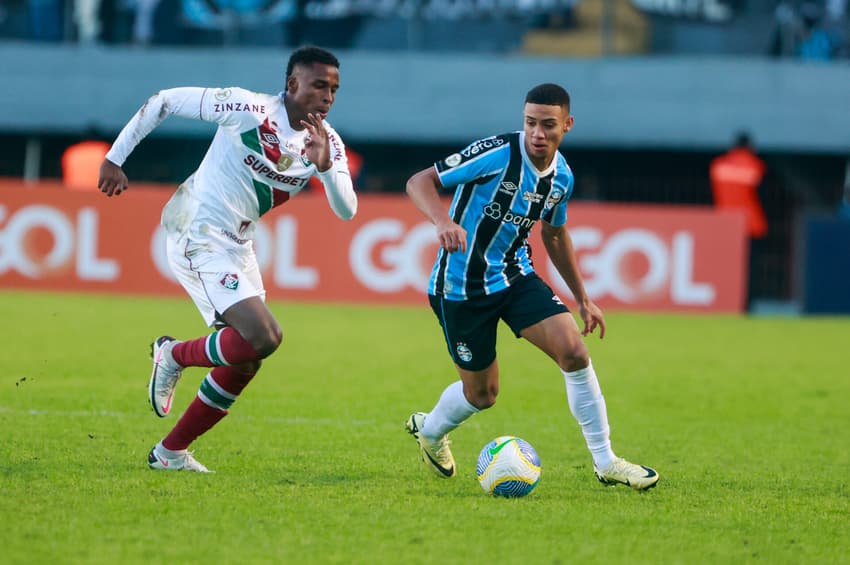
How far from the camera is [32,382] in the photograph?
31.3ft

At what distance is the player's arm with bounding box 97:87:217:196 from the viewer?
6277 mm

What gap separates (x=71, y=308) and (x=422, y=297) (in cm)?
441

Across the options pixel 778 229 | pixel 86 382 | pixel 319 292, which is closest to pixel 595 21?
pixel 778 229

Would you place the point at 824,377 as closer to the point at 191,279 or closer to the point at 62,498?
the point at 191,279

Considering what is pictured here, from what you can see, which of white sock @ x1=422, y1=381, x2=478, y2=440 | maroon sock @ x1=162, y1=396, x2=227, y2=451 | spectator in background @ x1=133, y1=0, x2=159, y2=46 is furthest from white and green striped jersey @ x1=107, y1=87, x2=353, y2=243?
spectator in background @ x1=133, y1=0, x2=159, y2=46

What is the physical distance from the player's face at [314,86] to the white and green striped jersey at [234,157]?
115mm

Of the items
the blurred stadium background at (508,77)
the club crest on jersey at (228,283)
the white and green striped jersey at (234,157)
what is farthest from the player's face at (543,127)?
the blurred stadium background at (508,77)

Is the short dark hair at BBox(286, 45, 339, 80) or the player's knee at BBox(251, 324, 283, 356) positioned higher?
the short dark hair at BBox(286, 45, 339, 80)

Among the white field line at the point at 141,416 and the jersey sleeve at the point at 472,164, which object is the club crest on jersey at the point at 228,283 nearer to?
the jersey sleeve at the point at 472,164

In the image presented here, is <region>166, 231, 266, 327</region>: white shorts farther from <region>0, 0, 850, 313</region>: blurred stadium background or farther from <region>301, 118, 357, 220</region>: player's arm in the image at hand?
<region>0, 0, 850, 313</region>: blurred stadium background

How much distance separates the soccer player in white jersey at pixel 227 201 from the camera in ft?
20.8

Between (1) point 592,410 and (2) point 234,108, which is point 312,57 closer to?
(2) point 234,108

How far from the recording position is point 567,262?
682 centimetres

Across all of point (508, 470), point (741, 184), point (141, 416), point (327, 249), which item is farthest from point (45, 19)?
point (508, 470)
